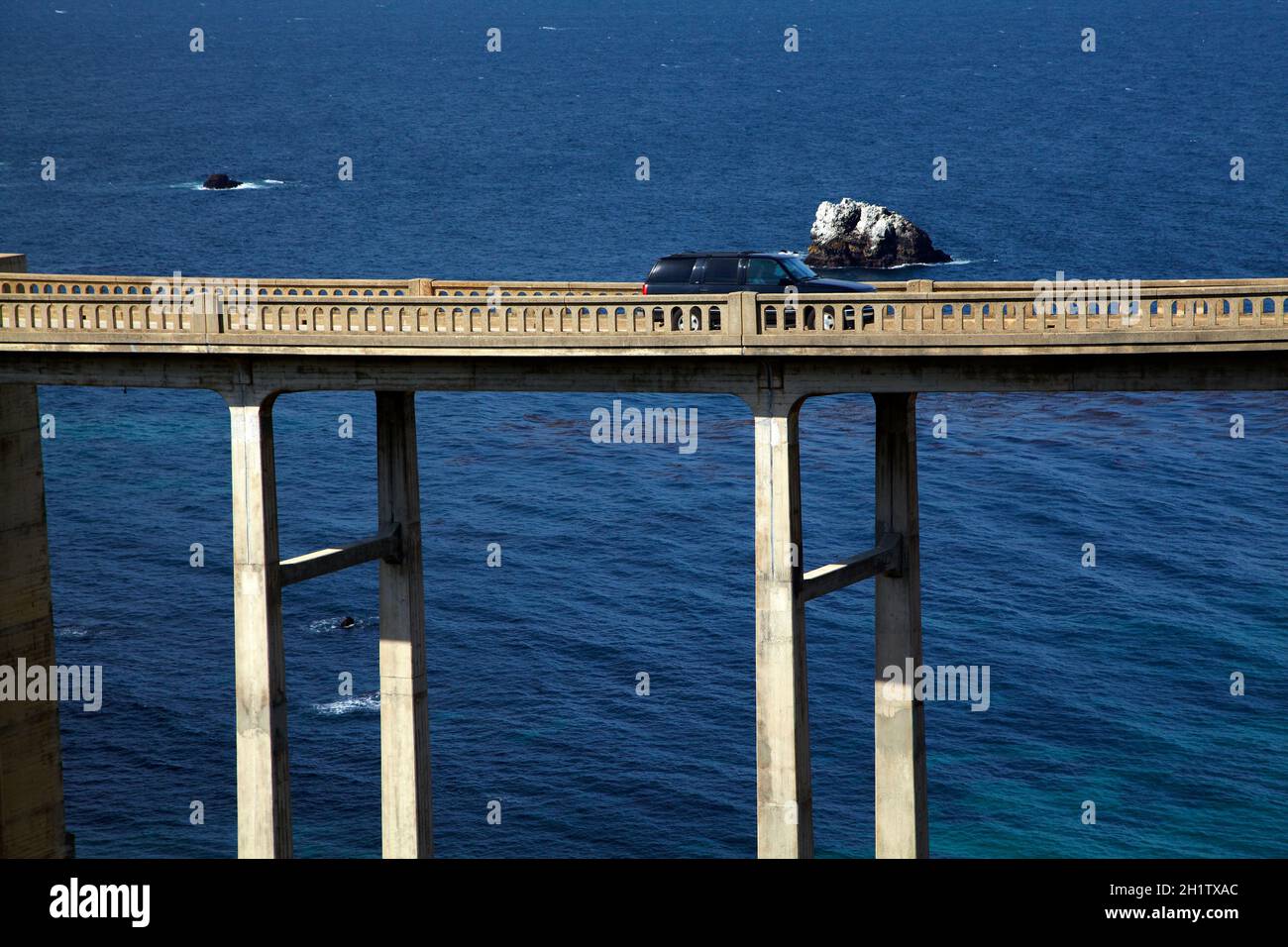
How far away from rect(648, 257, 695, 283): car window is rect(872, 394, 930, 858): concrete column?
18.7 ft

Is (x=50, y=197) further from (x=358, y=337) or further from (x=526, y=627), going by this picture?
(x=358, y=337)

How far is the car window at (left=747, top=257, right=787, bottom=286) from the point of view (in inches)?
1681

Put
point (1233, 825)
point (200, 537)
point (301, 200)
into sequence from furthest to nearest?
point (301, 200)
point (200, 537)
point (1233, 825)

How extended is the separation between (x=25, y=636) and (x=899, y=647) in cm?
2318

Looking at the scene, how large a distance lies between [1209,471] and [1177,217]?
7777 cm

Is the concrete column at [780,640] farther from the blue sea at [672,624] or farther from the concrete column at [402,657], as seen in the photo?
the blue sea at [672,624]

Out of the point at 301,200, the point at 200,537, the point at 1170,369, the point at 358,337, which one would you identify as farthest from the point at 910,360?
the point at 301,200

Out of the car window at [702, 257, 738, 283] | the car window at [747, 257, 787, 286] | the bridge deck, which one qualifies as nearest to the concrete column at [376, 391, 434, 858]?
the bridge deck

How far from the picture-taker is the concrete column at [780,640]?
4009cm

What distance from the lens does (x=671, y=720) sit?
242 feet

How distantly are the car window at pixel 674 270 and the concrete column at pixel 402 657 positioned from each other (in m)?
6.90

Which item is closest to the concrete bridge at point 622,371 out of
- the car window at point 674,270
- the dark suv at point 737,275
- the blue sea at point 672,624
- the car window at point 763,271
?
the dark suv at point 737,275

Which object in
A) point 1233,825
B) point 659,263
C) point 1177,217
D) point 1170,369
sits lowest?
point 1233,825

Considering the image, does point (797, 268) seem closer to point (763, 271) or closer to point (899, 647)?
point (763, 271)
